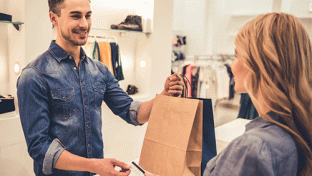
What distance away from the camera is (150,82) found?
9.51ft

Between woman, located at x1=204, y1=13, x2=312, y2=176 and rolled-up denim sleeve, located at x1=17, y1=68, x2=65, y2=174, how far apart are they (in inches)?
28.3

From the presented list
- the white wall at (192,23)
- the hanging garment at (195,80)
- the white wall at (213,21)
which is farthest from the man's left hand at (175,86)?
the white wall at (192,23)

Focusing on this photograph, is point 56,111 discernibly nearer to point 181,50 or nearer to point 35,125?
point 35,125

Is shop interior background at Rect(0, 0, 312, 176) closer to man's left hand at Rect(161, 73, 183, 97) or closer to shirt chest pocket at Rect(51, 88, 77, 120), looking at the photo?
shirt chest pocket at Rect(51, 88, 77, 120)

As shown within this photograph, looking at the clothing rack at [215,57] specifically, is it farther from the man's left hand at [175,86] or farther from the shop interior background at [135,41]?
the man's left hand at [175,86]

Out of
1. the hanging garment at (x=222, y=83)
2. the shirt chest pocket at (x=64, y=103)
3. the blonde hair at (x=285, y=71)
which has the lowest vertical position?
the hanging garment at (x=222, y=83)

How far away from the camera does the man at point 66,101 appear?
1.10 metres

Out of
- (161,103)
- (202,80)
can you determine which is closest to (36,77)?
(161,103)

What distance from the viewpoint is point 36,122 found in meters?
1.12

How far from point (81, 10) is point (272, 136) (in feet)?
3.47

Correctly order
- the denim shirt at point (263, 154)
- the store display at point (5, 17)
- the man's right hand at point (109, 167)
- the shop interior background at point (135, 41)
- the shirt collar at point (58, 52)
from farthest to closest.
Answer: the shop interior background at point (135, 41) → the store display at point (5, 17) → the shirt collar at point (58, 52) → the man's right hand at point (109, 167) → the denim shirt at point (263, 154)

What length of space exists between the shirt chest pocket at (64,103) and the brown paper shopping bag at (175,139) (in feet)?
1.33

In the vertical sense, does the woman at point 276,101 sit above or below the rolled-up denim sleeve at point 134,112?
above

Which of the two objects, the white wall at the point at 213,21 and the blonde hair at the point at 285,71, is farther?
the white wall at the point at 213,21
